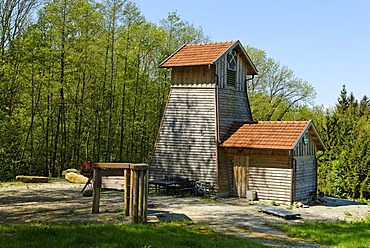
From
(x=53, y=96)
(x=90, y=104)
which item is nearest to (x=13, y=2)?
(x=53, y=96)

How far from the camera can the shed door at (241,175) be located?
20.5 m

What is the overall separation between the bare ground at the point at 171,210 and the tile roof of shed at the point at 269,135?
2.84 meters

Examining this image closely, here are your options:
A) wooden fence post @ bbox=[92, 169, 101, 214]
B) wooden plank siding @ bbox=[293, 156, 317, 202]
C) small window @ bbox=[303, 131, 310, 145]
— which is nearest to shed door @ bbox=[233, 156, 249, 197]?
wooden plank siding @ bbox=[293, 156, 317, 202]

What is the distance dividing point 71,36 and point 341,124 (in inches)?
885

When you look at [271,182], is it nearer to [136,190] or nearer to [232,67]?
[232,67]

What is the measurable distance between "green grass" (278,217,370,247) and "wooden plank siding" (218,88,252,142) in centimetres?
820

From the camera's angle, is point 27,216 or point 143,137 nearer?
point 27,216

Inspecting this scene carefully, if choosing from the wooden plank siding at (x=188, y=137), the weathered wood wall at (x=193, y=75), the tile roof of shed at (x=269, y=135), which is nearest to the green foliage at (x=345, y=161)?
the tile roof of shed at (x=269, y=135)

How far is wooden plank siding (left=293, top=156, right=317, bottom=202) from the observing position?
1973 cm

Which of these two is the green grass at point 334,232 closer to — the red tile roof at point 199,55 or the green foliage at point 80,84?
the red tile roof at point 199,55

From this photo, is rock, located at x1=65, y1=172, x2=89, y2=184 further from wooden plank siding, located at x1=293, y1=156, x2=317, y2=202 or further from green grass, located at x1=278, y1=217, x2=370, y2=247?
green grass, located at x1=278, y1=217, x2=370, y2=247

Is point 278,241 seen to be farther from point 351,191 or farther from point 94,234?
point 351,191

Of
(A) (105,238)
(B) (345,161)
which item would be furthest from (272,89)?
(A) (105,238)

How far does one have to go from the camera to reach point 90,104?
3169 centimetres
